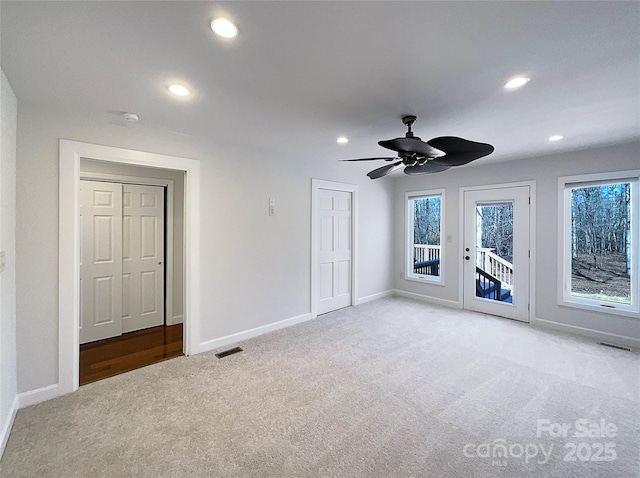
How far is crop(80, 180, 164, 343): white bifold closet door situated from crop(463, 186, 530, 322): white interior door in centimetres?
487

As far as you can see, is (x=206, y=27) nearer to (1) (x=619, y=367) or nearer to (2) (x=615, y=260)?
(1) (x=619, y=367)

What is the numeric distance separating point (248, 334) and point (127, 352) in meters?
1.35

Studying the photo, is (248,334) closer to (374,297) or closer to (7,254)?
(7,254)

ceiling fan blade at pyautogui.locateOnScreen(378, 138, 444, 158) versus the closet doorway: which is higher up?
ceiling fan blade at pyautogui.locateOnScreen(378, 138, 444, 158)

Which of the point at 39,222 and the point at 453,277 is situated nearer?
the point at 39,222

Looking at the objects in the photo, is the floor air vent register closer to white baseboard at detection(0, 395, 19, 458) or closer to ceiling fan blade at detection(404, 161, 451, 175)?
white baseboard at detection(0, 395, 19, 458)

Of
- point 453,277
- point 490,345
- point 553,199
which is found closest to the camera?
point 490,345

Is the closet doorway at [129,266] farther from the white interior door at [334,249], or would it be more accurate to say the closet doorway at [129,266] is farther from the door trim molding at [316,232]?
the white interior door at [334,249]

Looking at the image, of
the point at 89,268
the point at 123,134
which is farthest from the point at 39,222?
the point at 89,268

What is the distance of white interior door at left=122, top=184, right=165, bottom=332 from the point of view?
3861 mm

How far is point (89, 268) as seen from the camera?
3.56 m

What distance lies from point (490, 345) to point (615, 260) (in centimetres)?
196

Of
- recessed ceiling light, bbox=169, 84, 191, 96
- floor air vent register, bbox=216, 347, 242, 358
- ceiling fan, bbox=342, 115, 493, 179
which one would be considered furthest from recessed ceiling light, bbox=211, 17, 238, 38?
floor air vent register, bbox=216, 347, 242, 358

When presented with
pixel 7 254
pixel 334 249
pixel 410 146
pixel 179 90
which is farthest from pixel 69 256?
pixel 334 249
